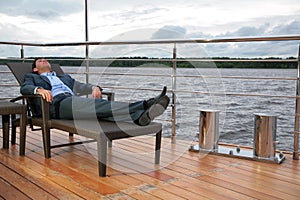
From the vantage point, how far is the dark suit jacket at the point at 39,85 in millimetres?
2873

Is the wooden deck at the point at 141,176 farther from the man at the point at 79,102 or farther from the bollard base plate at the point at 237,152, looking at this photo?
the man at the point at 79,102

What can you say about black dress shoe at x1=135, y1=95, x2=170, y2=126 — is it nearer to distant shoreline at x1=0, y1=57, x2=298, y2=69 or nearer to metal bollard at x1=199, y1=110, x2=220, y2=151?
metal bollard at x1=199, y1=110, x2=220, y2=151

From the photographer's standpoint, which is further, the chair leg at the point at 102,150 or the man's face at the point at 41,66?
the man's face at the point at 41,66

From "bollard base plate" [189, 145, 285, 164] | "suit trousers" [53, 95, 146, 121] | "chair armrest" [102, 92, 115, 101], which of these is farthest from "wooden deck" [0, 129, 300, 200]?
"chair armrest" [102, 92, 115, 101]

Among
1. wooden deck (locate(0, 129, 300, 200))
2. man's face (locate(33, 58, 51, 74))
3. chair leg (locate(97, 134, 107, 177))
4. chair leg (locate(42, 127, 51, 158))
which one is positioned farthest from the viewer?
man's face (locate(33, 58, 51, 74))

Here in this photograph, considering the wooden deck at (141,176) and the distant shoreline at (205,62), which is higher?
the distant shoreline at (205,62)

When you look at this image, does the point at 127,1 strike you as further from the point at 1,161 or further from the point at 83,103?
the point at 1,161

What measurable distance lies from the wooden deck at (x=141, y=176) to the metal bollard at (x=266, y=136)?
0.11 metres

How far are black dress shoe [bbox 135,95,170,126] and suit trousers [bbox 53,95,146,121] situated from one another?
6 centimetres

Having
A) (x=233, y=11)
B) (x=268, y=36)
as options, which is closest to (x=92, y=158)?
(x=268, y=36)

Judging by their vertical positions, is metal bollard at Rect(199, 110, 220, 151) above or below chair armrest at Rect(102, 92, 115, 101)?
below

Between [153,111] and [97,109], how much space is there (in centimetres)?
52

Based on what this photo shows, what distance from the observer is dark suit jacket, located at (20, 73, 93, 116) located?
287cm

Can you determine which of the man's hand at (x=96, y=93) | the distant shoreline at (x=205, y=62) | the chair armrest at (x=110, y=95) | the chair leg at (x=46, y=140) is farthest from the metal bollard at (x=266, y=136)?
the chair leg at (x=46, y=140)
